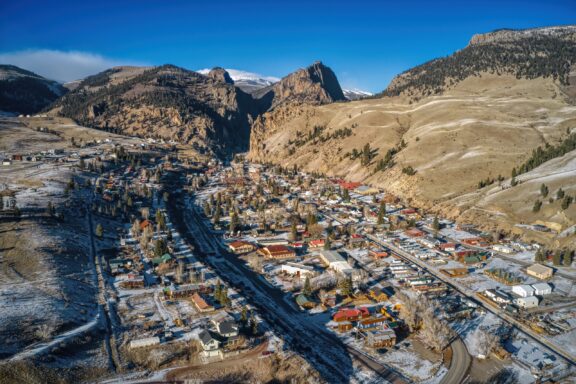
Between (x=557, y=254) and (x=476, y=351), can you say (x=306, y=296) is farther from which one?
(x=557, y=254)

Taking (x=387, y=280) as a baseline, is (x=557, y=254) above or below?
above

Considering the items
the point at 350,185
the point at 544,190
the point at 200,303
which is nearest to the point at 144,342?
the point at 200,303

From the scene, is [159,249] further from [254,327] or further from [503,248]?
[503,248]

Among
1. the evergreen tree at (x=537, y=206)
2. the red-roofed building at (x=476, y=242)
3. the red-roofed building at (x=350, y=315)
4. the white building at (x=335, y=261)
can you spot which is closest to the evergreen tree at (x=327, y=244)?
the white building at (x=335, y=261)

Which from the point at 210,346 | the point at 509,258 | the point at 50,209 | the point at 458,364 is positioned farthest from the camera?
the point at 50,209

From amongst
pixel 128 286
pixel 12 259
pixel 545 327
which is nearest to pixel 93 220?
pixel 12 259

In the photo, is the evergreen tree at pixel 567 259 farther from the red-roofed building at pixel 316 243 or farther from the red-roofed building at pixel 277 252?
the red-roofed building at pixel 277 252

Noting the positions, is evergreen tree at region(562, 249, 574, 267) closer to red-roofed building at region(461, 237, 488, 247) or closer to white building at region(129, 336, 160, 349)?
red-roofed building at region(461, 237, 488, 247)
